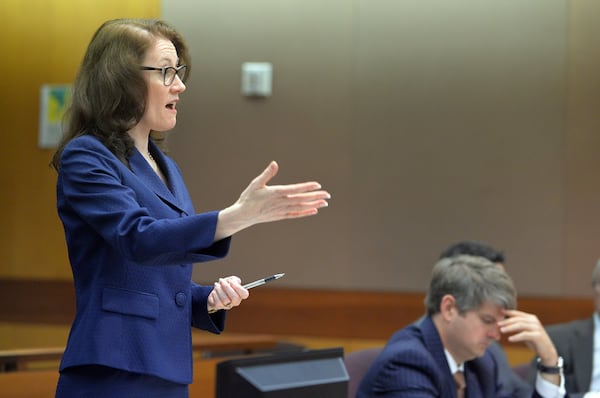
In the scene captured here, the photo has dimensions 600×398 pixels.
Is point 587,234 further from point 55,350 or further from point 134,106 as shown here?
point 134,106

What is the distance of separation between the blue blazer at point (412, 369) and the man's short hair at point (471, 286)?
12 cm

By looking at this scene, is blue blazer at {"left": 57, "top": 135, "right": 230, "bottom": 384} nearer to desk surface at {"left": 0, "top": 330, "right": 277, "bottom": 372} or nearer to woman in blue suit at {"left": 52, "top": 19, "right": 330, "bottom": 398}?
woman in blue suit at {"left": 52, "top": 19, "right": 330, "bottom": 398}

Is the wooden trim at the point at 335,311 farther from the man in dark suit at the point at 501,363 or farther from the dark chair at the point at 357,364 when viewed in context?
the dark chair at the point at 357,364

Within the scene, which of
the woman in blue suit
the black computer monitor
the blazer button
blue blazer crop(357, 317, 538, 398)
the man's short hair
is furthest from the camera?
the man's short hair

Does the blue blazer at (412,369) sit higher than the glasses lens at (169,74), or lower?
lower

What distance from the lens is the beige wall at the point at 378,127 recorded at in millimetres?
5090

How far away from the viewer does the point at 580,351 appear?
4.32m

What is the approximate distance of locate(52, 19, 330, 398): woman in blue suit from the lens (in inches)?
64.5

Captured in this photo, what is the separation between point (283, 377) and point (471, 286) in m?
1.76

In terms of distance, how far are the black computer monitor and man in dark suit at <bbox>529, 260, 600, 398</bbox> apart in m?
2.82

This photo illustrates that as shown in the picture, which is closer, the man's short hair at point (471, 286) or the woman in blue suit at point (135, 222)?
the woman in blue suit at point (135, 222)

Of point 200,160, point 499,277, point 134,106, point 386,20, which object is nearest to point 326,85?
point 386,20

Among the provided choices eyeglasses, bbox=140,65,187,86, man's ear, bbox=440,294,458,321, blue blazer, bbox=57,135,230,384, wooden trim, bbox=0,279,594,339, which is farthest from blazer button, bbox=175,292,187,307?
wooden trim, bbox=0,279,594,339

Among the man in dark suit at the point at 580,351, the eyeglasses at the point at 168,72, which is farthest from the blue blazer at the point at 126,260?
the man in dark suit at the point at 580,351
